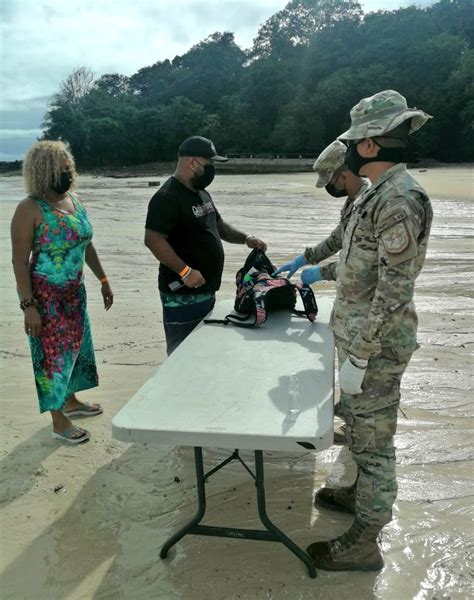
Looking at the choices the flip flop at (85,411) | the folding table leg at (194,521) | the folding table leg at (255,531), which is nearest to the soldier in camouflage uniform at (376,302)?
the folding table leg at (255,531)

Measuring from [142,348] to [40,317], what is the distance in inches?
78.0

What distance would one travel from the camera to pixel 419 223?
208 centimetres

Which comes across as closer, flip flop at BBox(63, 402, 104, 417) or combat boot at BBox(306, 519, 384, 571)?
combat boot at BBox(306, 519, 384, 571)

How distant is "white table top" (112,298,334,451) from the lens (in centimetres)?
197

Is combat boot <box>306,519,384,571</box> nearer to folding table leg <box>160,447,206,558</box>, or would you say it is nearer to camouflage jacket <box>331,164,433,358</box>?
folding table leg <box>160,447,206,558</box>

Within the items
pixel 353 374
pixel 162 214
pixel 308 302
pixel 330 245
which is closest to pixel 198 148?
pixel 162 214

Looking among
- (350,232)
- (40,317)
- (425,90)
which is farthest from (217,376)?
(425,90)

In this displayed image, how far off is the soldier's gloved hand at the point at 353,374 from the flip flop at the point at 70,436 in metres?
2.05

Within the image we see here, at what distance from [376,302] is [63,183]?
210 centimetres

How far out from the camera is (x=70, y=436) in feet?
11.8

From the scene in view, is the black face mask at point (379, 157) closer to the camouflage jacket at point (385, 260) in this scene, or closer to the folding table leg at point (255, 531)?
the camouflage jacket at point (385, 260)

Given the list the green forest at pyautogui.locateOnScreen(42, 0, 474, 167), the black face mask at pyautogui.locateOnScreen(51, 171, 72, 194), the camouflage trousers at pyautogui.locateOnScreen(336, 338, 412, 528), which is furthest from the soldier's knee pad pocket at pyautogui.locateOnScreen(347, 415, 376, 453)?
the green forest at pyautogui.locateOnScreen(42, 0, 474, 167)

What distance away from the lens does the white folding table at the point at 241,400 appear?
1969 mm

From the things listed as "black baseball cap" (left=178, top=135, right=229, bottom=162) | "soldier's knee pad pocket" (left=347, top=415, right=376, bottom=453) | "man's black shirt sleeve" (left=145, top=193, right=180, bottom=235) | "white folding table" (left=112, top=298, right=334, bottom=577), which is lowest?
"soldier's knee pad pocket" (left=347, top=415, right=376, bottom=453)
